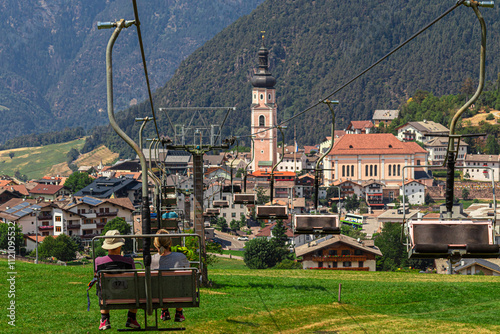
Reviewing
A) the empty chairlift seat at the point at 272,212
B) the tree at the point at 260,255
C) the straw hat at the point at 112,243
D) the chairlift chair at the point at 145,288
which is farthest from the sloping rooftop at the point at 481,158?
the straw hat at the point at 112,243

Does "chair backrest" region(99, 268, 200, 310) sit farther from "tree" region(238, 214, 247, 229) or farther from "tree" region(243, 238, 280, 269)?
"tree" region(238, 214, 247, 229)

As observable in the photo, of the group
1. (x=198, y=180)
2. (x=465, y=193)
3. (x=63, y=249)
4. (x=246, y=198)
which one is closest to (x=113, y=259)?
(x=198, y=180)

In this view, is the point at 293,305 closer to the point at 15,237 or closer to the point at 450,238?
Result: the point at 450,238

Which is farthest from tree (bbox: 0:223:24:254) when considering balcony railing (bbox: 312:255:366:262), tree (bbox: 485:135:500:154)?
tree (bbox: 485:135:500:154)

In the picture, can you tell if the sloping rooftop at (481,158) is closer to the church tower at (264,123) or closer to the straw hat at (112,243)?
the church tower at (264,123)

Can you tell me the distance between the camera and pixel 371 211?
150 meters

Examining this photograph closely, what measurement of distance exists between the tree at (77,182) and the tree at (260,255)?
92939mm

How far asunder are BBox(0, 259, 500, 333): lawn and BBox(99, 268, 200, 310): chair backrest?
7104mm

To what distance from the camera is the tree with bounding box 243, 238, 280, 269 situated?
79.7 m

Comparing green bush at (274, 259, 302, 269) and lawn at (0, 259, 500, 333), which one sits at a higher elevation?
lawn at (0, 259, 500, 333)

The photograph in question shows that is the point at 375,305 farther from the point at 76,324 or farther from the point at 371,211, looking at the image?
the point at 371,211

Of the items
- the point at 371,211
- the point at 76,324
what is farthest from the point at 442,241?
the point at 371,211

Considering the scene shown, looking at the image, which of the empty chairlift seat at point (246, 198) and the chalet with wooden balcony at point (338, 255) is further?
the chalet with wooden balcony at point (338, 255)

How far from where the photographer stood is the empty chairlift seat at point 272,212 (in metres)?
26.0
